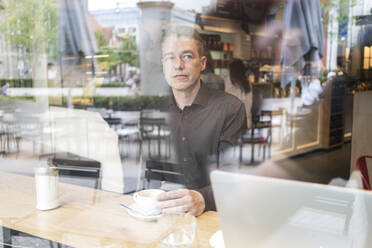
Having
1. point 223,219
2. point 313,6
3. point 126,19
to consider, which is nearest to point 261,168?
point 313,6

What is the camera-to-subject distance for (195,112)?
4.84ft

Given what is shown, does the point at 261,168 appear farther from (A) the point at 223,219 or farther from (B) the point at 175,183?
(A) the point at 223,219

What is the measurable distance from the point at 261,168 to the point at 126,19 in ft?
6.08

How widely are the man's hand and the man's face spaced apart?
54cm

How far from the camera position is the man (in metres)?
1.44

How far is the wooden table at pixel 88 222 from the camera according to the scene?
35.8 inches

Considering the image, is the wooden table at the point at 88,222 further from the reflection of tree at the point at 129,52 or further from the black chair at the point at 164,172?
the reflection of tree at the point at 129,52

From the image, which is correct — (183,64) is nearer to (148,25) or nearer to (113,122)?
(148,25)

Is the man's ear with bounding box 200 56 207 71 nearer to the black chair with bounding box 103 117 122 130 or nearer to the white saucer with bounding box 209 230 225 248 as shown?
the white saucer with bounding box 209 230 225 248

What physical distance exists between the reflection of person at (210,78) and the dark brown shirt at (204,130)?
3 centimetres

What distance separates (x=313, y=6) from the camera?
300 cm

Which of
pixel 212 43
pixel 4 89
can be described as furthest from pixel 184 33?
pixel 4 89

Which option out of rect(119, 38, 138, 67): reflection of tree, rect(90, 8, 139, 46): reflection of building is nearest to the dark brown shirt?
rect(90, 8, 139, 46): reflection of building

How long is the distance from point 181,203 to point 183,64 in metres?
0.65
